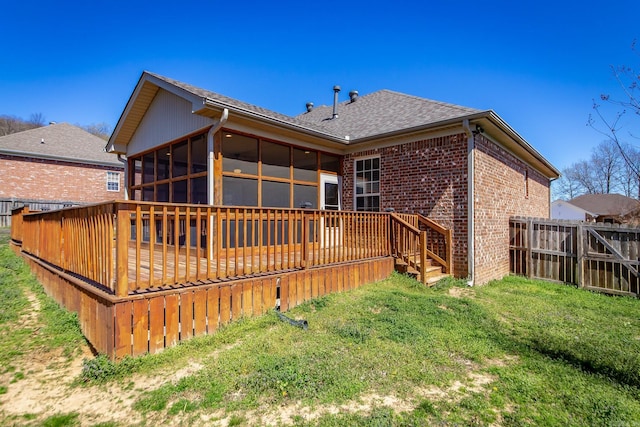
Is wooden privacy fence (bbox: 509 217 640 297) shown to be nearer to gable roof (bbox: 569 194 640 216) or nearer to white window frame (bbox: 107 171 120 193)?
white window frame (bbox: 107 171 120 193)

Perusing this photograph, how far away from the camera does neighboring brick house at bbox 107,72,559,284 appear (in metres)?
6.81

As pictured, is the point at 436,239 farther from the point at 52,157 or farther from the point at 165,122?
the point at 52,157

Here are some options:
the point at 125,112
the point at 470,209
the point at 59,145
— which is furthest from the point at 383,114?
the point at 59,145

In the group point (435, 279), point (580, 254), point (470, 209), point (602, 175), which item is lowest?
point (435, 279)

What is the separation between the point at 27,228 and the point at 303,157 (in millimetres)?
6938

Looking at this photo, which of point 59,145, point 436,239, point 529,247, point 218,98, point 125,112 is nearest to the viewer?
point 218,98

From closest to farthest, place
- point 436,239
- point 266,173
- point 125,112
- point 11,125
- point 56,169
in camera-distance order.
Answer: point 266,173
point 436,239
point 125,112
point 56,169
point 11,125

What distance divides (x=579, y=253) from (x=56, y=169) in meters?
24.5

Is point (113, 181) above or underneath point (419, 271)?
above

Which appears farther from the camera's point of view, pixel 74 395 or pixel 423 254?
pixel 423 254

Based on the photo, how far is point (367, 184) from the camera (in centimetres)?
893

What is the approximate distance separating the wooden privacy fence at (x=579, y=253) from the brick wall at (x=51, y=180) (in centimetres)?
2210

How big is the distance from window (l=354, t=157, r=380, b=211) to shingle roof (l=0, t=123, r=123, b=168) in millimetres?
16611

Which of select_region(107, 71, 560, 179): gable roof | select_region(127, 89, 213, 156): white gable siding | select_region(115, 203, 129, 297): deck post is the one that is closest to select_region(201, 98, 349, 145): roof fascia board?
select_region(107, 71, 560, 179): gable roof
